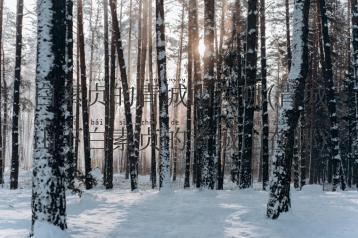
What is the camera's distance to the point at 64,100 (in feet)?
24.8

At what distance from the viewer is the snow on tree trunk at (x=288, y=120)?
9273mm

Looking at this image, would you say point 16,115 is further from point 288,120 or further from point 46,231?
point 288,120

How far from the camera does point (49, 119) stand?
730cm

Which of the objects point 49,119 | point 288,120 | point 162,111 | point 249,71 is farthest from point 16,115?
point 288,120

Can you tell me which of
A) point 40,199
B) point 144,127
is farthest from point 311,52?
point 144,127

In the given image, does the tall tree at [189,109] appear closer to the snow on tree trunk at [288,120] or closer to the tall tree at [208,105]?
the tall tree at [208,105]

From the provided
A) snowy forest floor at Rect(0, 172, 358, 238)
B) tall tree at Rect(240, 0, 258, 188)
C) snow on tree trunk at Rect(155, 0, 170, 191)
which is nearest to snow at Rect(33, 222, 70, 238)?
snowy forest floor at Rect(0, 172, 358, 238)

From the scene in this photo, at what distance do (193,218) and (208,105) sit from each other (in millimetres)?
Result: 6133

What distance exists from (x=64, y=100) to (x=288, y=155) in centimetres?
467

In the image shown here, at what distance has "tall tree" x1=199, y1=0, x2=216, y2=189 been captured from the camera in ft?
49.3

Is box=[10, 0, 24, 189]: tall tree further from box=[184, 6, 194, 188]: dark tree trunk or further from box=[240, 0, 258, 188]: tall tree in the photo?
box=[240, 0, 258, 188]: tall tree

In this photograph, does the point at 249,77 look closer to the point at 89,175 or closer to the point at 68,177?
the point at 68,177

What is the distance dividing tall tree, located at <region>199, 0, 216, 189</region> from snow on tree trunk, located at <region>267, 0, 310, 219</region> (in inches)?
223

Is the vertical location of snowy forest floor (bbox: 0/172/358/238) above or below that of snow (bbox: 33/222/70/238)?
below
